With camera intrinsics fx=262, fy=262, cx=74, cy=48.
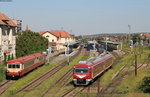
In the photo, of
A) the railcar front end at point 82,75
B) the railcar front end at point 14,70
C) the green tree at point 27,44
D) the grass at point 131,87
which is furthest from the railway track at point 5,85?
the green tree at point 27,44

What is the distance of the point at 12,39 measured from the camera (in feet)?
186

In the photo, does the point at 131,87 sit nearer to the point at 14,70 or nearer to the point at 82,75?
the point at 82,75

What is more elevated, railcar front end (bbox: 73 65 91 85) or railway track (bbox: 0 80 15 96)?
railcar front end (bbox: 73 65 91 85)

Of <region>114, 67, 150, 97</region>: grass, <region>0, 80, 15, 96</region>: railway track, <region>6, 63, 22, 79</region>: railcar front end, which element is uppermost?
<region>6, 63, 22, 79</region>: railcar front end

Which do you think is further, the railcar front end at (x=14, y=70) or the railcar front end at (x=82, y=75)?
the railcar front end at (x=14, y=70)

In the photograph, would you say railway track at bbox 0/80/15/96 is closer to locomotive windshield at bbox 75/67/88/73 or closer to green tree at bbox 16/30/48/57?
locomotive windshield at bbox 75/67/88/73

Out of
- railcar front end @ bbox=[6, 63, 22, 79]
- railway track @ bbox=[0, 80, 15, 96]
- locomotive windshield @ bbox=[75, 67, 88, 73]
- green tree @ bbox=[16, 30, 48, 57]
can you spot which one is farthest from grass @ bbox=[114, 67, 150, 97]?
green tree @ bbox=[16, 30, 48, 57]

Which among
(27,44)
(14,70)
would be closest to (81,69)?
(14,70)

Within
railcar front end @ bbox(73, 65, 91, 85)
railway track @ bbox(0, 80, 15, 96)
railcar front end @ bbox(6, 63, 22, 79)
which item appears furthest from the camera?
railcar front end @ bbox(6, 63, 22, 79)

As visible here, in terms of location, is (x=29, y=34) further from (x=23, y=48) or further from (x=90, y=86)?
(x=90, y=86)

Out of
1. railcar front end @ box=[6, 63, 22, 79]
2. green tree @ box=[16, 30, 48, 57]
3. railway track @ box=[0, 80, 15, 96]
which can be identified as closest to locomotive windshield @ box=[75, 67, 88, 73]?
railway track @ box=[0, 80, 15, 96]

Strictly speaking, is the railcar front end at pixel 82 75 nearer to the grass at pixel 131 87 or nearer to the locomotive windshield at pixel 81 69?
the locomotive windshield at pixel 81 69

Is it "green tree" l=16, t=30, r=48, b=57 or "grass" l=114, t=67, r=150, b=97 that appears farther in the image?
"green tree" l=16, t=30, r=48, b=57

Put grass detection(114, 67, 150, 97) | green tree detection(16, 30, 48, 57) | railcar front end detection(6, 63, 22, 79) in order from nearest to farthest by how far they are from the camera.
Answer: grass detection(114, 67, 150, 97) < railcar front end detection(6, 63, 22, 79) < green tree detection(16, 30, 48, 57)
